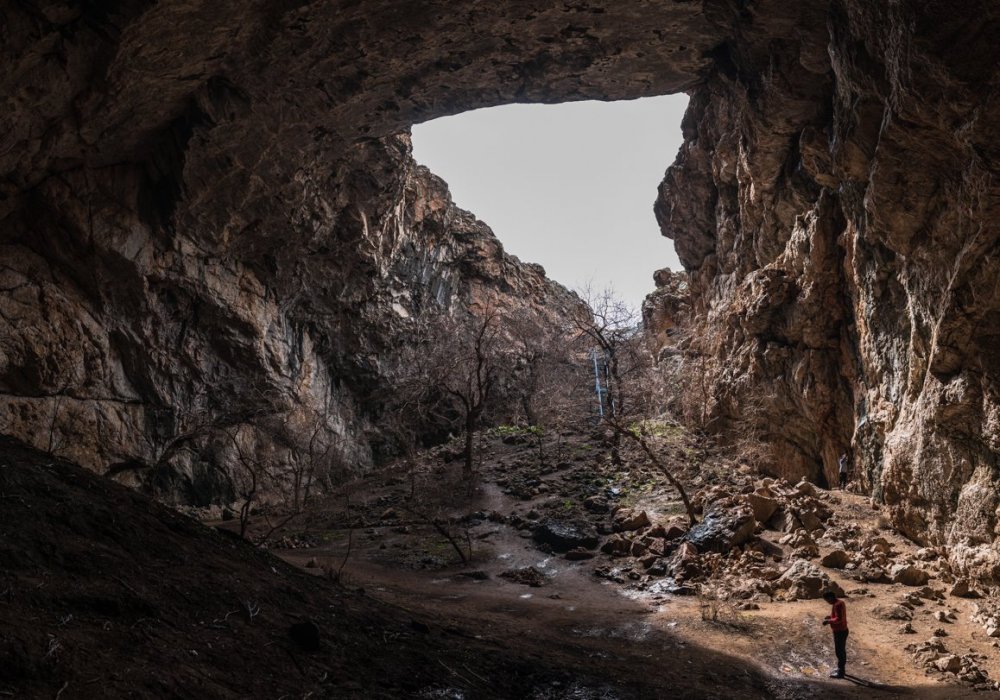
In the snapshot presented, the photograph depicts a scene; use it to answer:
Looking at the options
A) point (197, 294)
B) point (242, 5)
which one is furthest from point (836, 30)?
point (197, 294)

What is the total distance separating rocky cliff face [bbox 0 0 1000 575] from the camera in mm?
9602

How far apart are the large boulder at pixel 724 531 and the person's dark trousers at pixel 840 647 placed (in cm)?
466

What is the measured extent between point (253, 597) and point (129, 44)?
12.6m

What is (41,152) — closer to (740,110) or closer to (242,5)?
(242,5)

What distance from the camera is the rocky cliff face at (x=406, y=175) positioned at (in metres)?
9.60

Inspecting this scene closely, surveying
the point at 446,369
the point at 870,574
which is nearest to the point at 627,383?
the point at 446,369

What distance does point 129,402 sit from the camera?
19.4 metres

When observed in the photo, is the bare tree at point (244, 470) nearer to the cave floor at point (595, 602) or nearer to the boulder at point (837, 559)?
the cave floor at point (595, 602)

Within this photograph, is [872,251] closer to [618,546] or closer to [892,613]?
[892,613]

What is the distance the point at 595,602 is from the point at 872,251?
8.80 m

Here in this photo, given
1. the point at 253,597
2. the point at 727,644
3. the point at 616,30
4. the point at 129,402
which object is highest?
the point at 616,30

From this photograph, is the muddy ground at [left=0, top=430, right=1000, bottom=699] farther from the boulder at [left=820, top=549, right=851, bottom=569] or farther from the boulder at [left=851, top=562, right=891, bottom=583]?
the boulder at [left=820, top=549, right=851, bottom=569]

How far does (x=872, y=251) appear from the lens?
12.8 metres

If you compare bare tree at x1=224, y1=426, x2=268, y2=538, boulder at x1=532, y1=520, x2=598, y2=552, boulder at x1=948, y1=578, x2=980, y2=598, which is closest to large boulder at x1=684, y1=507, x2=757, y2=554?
boulder at x1=532, y1=520, x2=598, y2=552
